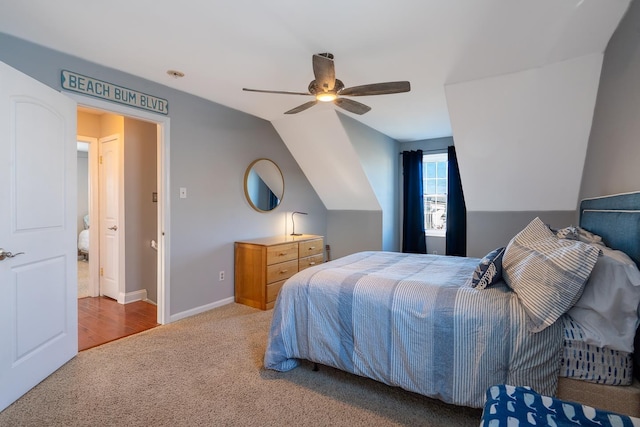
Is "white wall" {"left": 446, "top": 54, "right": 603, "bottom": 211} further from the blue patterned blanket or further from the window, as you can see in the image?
the blue patterned blanket

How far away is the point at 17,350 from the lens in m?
1.95

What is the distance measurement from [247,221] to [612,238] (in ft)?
11.3

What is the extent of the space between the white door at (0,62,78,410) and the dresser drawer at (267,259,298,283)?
69.6 inches

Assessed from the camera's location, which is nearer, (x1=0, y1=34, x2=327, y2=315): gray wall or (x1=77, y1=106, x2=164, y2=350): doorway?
(x1=0, y1=34, x2=327, y2=315): gray wall

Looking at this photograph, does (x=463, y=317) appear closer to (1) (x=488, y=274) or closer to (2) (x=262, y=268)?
(1) (x=488, y=274)

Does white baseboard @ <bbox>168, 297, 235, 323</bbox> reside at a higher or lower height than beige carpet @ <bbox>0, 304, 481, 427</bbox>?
higher

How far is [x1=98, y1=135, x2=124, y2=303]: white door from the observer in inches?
152

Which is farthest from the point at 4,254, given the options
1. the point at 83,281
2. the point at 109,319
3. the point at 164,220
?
the point at 83,281

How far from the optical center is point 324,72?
2156 millimetres

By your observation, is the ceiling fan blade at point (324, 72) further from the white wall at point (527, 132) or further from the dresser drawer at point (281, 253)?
the dresser drawer at point (281, 253)

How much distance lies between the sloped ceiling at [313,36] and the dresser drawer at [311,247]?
1.97m

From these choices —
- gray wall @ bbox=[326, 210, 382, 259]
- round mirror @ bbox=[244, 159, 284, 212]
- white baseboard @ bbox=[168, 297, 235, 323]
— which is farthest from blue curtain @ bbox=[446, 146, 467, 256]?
white baseboard @ bbox=[168, 297, 235, 323]

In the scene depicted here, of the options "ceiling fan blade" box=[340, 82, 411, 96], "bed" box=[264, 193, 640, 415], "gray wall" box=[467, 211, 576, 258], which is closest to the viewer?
"bed" box=[264, 193, 640, 415]

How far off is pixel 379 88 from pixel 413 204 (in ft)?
11.1
